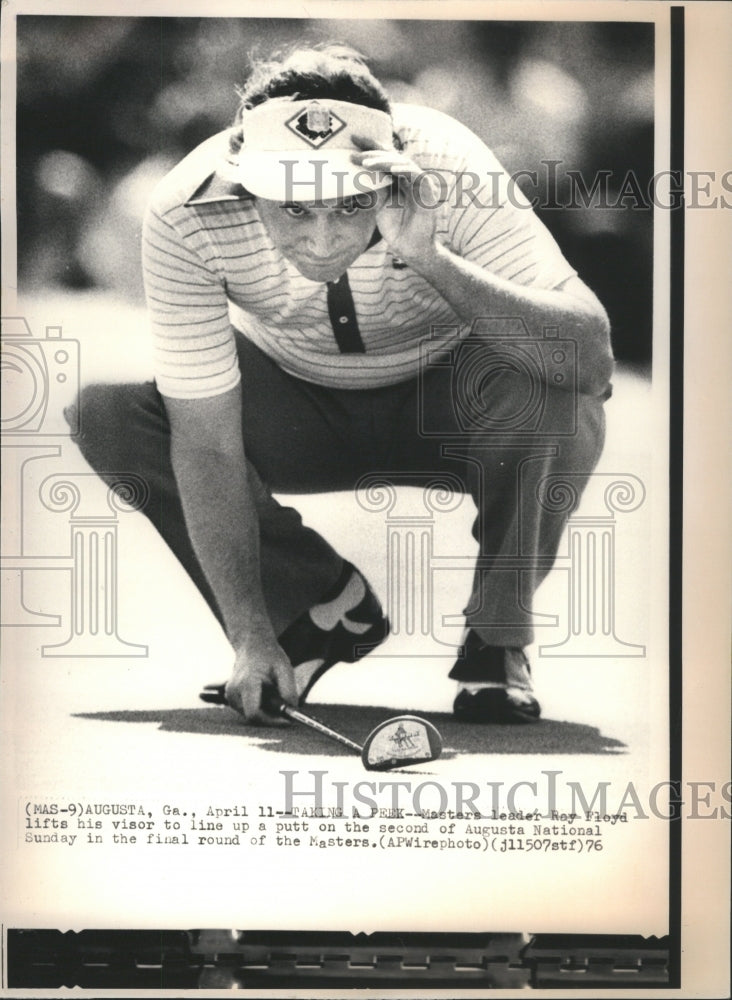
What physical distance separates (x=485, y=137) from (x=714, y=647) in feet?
3.84

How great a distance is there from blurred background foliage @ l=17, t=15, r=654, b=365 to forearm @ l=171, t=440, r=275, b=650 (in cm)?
38

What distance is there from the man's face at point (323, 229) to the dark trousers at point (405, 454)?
22cm

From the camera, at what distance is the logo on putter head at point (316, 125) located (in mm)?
2430

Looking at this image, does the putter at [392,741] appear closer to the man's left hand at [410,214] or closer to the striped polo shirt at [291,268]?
the striped polo shirt at [291,268]

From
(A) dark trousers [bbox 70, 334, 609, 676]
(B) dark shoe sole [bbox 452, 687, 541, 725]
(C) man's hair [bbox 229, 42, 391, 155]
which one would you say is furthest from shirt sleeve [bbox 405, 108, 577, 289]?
(B) dark shoe sole [bbox 452, 687, 541, 725]

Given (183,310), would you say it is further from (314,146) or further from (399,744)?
(399,744)

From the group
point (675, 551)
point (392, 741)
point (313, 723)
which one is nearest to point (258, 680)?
point (313, 723)

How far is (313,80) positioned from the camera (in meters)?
2.44

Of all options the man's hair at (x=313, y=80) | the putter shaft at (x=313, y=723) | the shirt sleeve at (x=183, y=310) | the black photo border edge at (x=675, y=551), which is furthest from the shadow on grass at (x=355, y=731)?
the man's hair at (x=313, y=80)

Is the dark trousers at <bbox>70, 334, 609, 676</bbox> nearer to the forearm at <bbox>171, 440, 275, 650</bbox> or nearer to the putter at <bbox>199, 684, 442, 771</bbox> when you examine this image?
the forearm at <bbox>171, 440, 275, 650</bbox>

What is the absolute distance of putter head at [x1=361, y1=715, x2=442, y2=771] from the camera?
247 cm

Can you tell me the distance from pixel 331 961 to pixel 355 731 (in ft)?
1.58

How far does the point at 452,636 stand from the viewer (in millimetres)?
2490

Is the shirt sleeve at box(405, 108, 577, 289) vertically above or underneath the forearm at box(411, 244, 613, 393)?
above
